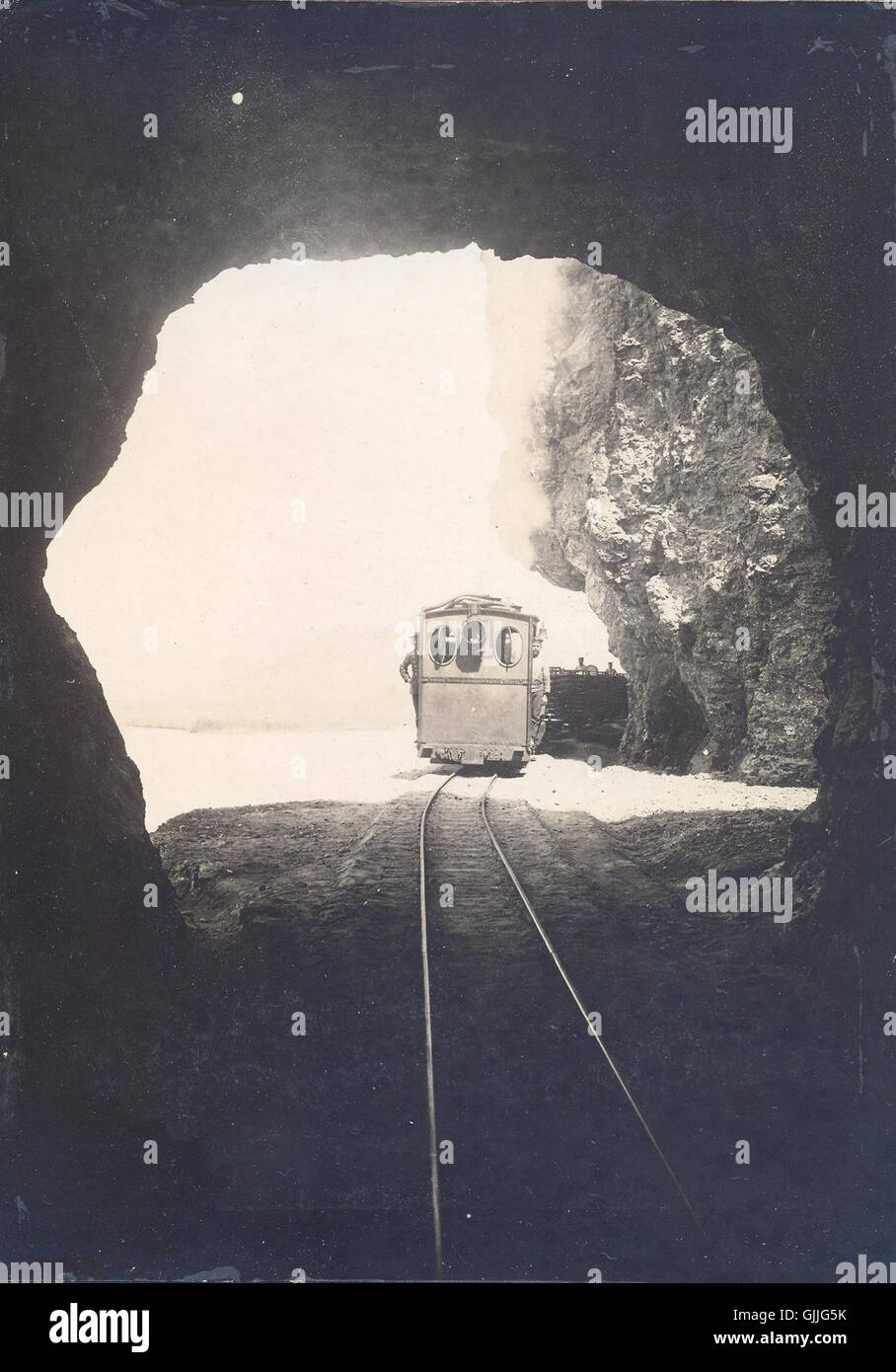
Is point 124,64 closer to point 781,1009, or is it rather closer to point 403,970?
point 403,970

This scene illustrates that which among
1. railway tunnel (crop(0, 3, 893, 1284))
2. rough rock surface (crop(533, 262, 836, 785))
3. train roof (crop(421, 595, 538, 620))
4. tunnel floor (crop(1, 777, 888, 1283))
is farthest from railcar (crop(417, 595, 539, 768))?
railway tunnel (crop(0, 3, 893, 1284))

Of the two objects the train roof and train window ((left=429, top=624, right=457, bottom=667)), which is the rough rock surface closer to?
the train roof

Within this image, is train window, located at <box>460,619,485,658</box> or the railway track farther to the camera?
train window, located at <box>460,619,485,658</box>

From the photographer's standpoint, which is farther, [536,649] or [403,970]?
[536,649]

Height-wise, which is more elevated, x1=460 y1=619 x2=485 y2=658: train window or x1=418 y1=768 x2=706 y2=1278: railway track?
x1=460 y1=619 x2=485 y2=658: train window

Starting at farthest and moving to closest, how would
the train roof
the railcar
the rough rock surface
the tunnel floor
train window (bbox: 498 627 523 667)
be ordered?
the rough rock surface
the railcar
train window (bbox: 498 627 523 667)
the train roof
the tunnel floor

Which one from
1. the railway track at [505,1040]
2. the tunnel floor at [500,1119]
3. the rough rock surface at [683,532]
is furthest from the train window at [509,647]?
the tunnel floor at [500,1119]

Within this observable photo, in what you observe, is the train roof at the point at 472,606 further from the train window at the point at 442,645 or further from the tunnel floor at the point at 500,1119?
the tunnel floor at the point at 500,1119

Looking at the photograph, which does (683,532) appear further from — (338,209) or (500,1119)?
(500,1119)

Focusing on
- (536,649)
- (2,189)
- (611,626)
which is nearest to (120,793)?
(2,189)
